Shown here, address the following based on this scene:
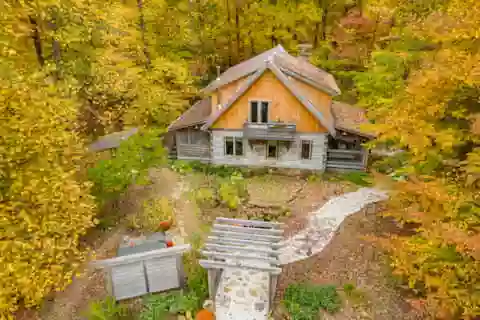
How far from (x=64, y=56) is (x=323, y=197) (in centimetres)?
1416

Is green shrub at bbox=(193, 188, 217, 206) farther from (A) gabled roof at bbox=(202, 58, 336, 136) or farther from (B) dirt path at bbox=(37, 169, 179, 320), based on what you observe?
(A) gabled roof at bbox=(202, 58, 336, 136)

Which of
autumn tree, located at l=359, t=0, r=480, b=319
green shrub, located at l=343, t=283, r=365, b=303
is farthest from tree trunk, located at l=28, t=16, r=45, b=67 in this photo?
green shrub, located at l=343, t=283, r=365, b=303

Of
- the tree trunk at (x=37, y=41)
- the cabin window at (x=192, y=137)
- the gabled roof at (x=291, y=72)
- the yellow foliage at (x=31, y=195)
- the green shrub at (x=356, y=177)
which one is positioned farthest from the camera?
the cabin window at (x=192, y=137)

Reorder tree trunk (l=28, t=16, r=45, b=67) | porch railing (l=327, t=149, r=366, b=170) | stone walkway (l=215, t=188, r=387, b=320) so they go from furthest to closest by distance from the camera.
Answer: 1. porch railing (l=327, t=149, r=366, b=170)
2. stone walkway (l=215, t=188, r=387, b=320)
3. tree trunk (l=28, t=16, r=45, b=67)

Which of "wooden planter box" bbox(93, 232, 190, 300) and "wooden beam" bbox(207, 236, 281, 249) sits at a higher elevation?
"wooden beam" bbox(207, 236, 281, 249)

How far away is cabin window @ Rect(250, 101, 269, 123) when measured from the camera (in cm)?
2232

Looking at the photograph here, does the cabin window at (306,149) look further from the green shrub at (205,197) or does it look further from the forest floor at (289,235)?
the green shrub at (205,197)

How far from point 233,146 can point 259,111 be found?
2866 mm

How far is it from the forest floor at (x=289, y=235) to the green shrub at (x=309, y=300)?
327 mm

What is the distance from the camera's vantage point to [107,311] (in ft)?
41.8

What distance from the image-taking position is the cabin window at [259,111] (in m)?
22.3

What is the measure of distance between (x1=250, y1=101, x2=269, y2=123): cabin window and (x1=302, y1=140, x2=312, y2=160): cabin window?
106 inches

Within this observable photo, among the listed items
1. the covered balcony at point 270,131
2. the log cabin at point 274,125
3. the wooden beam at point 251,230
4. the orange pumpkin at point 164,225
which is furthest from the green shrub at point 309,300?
the log cabin at point 274,125

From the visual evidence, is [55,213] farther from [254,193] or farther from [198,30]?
[198,30]
